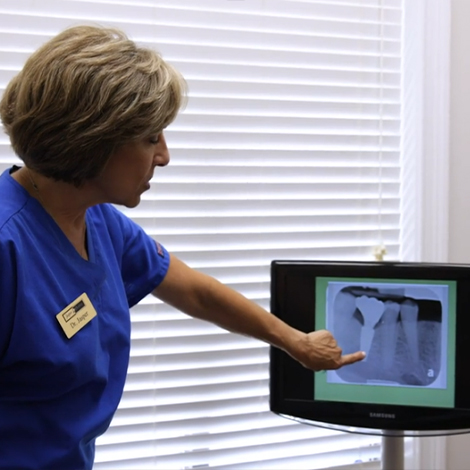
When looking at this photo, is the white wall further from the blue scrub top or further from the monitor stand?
the blue scrub top

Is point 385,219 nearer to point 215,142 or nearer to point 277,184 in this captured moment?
point 277,184

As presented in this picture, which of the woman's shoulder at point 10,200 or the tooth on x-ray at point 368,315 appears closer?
the woman's shoulder at point 10,200

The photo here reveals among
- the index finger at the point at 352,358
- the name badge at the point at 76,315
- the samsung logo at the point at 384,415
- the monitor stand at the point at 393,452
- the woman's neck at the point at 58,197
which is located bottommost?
the monitor stand at the point at 393,452

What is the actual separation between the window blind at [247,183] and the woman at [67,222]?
433 mm

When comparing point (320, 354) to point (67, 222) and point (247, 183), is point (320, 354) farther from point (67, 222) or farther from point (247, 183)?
point (67, 222)

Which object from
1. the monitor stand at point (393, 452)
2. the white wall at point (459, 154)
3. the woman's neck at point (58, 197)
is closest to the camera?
the woman's neck at point (58, 197)

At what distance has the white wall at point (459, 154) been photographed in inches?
73.9

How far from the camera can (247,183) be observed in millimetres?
1770

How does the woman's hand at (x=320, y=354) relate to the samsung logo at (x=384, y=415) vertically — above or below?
above

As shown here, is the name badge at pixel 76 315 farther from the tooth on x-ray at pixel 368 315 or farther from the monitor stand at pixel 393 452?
the monitor stand at pixel 393 452

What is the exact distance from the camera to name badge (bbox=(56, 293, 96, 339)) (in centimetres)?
115

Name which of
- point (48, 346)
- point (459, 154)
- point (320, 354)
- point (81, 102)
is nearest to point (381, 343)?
point (320, 354)

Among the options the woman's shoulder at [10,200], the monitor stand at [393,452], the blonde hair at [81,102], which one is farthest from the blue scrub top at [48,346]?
the monitor stand at [393,452]

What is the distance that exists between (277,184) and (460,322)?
0.61 meters
